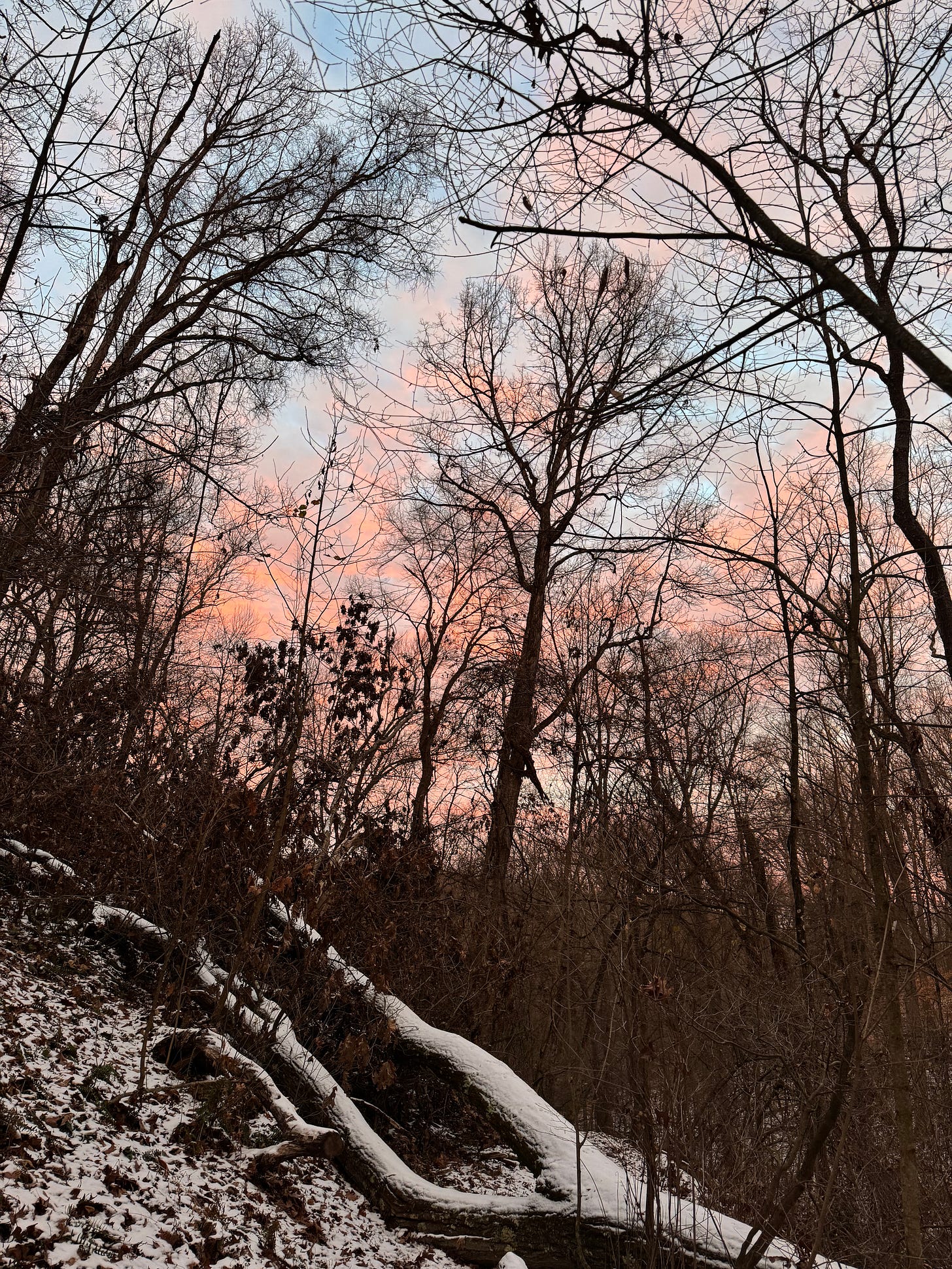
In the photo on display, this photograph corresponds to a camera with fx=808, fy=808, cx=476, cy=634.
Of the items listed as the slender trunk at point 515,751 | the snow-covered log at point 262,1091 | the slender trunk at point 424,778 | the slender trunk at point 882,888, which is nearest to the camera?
the slender trunk at point 882,888

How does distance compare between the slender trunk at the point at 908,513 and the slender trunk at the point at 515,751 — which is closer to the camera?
the slender trunk at the point at 908,513

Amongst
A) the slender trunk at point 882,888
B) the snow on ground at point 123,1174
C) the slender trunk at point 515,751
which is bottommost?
the snow on ground at point 123,1174

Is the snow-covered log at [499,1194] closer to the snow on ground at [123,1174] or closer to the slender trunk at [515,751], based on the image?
the snow on ground at [123,1174]

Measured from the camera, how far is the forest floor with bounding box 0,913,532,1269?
3445 mm

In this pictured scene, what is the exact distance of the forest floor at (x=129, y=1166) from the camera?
11.3ft

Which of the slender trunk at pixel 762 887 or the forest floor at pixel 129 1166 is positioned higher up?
the slender trunk at pixel 762 887

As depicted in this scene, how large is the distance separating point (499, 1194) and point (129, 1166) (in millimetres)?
3598

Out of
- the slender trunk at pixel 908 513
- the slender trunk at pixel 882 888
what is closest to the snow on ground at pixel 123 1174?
the slender trunk at pixel 882 888

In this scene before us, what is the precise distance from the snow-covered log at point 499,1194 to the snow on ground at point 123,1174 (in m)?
0.22

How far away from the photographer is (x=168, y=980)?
6551 mm

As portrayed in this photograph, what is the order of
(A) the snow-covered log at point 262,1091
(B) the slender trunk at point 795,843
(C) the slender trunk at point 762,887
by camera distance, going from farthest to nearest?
(B) the slender trunk at point 795,843 → (C) the slender trunk at point 762,887 → (A) the snow-covered log at point 262,1091

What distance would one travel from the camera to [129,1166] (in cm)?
407

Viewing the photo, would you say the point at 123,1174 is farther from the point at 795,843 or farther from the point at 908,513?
the point at 795,843

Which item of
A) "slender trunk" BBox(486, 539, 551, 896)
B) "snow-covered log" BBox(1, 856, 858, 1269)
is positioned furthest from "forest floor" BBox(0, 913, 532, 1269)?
"slender trunk" BBox(486, 539, 551, 896)
